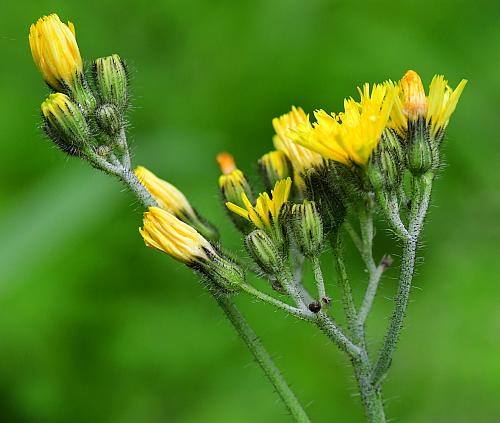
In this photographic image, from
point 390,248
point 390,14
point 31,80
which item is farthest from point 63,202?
point 390,14

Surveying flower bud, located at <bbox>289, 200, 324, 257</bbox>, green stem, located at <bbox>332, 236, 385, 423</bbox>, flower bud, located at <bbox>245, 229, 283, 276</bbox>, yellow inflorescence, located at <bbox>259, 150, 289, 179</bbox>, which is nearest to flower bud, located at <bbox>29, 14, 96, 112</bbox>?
yellow inflorescence, located at <bbox>259, 150, 289, 179</bbox>

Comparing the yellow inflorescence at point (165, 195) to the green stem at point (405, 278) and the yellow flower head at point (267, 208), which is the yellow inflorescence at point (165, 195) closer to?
the yellow flower head at point (267, 208)

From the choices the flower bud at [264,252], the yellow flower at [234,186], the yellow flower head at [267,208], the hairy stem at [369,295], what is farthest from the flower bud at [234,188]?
the hairy stem at [369,295]

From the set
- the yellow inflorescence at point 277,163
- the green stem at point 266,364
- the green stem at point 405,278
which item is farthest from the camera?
the yellow inflorescence at point 277,163

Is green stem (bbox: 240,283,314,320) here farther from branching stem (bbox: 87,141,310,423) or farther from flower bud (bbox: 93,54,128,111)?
flower bud (bbox: 93,54,128,111)

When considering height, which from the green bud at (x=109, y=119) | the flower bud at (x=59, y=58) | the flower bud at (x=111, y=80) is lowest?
the green bud at (x=109, y=119)

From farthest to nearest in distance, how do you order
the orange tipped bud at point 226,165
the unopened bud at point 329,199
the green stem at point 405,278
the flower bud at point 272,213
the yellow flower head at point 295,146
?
1. the orange tipped bud at point 226,165
2. the yellow flower head at point 295,146
3. the unopened bud at point 329,199
4. the flower bud at point 272,213
5. the green stem at point 405,278

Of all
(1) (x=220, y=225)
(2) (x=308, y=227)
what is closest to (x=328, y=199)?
(2) (x=308, y=227)
